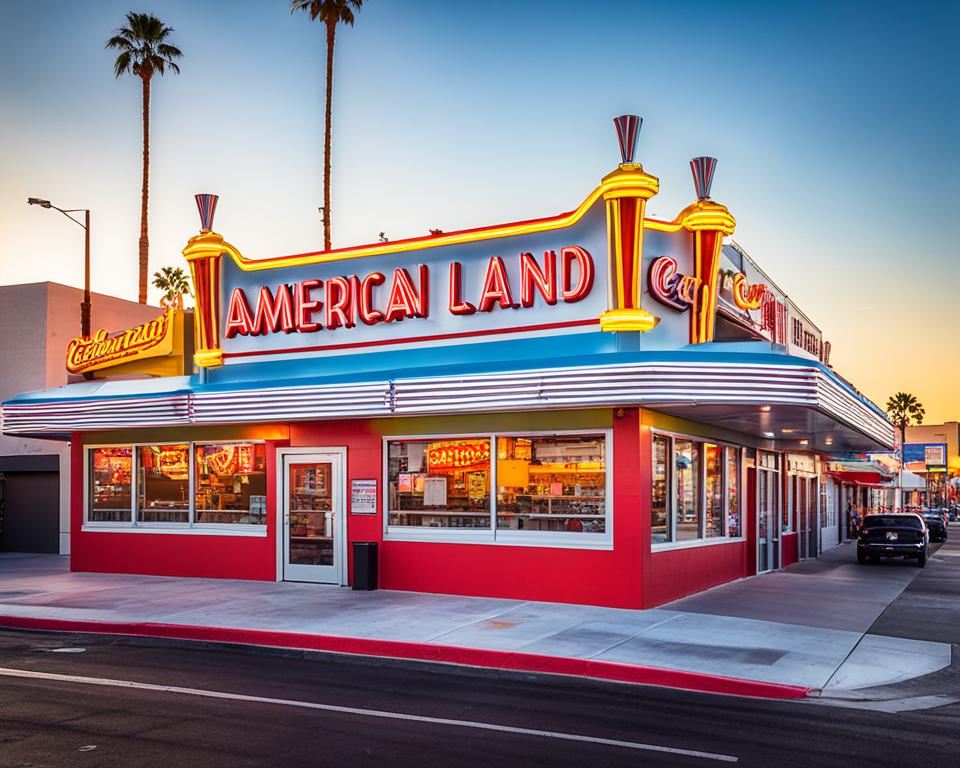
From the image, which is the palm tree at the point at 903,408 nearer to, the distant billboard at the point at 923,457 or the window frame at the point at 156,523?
the distant billboard at the point at 923,457

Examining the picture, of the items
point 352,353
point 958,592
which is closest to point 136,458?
point 352,353

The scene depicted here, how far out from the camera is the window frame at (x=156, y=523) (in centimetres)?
1969

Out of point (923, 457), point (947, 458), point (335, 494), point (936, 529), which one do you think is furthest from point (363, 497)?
point (947, 458)

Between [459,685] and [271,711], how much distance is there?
2.28 meters

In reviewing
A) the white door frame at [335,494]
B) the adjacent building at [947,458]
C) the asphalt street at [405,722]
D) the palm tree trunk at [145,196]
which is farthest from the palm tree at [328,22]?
the adjacent building at [947,458]

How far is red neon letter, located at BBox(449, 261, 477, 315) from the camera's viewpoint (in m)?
17.2

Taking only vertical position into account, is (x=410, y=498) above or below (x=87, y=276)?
below

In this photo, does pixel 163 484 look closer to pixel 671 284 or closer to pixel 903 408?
pixel 671 284

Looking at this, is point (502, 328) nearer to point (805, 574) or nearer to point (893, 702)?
point (893, 702)

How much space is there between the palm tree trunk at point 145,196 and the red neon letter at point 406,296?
24.8 m

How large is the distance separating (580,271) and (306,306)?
5.84 meters

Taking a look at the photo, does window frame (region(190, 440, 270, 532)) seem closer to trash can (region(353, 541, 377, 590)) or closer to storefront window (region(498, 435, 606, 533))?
Result: trash can (region(353, 541, 377, 590))

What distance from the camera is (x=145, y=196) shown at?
135 ft

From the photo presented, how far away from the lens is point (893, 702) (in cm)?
1006
